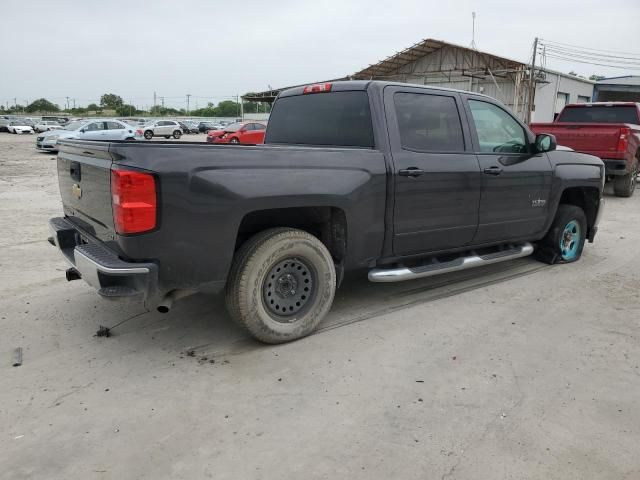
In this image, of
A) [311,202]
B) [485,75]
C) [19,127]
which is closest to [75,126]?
[485,75]

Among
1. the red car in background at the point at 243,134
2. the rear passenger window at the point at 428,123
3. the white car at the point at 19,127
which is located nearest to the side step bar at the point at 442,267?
the rear passenger window at the point at 428,123

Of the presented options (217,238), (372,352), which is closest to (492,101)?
(372,352)

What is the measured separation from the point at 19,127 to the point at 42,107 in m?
64.5

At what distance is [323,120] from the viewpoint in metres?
4.45

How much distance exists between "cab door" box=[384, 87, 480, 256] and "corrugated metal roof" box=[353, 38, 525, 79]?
79.1ft

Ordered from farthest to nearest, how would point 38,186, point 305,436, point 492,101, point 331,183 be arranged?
point 38,186, point 492,101, point 331,183, point 305,436

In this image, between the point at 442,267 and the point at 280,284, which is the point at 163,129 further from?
the point at 280,284

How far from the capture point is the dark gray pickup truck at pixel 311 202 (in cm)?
301

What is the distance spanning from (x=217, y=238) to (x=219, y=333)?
101cm

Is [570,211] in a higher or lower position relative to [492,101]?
lower

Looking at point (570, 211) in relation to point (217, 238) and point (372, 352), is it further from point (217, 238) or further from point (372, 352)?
point (217, 238)

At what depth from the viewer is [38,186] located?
11969 millimetres

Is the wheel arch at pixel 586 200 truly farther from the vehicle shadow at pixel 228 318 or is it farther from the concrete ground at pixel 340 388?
the concrete ground at pixel 340 388

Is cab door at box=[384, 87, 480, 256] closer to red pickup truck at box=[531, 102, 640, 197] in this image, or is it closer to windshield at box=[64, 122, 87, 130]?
red pickup truck at box=[531, 102, 640, 197]
